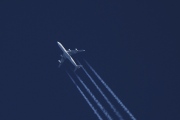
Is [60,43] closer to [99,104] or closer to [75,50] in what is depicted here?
[75,50]

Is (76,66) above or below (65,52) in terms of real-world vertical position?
below

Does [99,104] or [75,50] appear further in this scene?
[75,50]

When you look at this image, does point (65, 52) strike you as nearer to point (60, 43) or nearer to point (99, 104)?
point (60, 43)

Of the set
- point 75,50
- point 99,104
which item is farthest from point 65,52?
point 99,104

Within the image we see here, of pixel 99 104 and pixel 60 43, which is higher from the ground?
pixel 60 43

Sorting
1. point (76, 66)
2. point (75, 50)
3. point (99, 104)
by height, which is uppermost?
point (75, 50)

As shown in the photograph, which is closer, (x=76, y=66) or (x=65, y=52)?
(x=76, y=66)

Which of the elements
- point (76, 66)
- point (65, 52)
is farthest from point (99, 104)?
point (65, 52)
